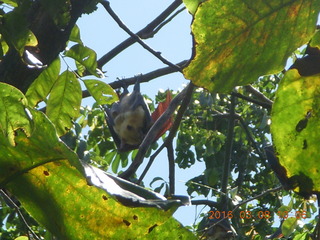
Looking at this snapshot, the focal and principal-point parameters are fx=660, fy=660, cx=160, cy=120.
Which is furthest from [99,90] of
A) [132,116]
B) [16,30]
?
[132,116]

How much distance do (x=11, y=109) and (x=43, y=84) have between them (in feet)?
2.52

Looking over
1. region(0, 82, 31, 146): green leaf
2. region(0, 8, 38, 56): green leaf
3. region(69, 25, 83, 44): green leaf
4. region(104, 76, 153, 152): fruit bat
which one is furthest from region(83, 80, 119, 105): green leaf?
region(104, 76, 153, 152): fruit bat

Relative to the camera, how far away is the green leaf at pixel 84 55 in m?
1.59

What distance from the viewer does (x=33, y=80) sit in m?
1.61

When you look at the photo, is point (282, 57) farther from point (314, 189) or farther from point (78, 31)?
point (78, 31)

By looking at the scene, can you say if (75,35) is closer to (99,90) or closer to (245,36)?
(99,90)

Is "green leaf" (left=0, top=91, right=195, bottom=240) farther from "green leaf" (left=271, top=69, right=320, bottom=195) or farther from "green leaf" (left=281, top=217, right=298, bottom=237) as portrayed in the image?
"green leaf" (left=281, top=217, right=298, bottom=237)

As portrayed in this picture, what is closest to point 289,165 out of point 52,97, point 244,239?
point 52,97

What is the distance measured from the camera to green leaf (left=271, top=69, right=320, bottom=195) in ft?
2.58

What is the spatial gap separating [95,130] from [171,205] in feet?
13.6

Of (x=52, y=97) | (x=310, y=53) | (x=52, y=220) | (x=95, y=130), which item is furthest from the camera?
(x=95, y=130)

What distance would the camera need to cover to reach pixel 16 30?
1327 mm

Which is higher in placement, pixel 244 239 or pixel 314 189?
pixel 244 239

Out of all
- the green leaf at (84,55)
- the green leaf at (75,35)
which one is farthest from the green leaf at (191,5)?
the green leaf at (75,35)
